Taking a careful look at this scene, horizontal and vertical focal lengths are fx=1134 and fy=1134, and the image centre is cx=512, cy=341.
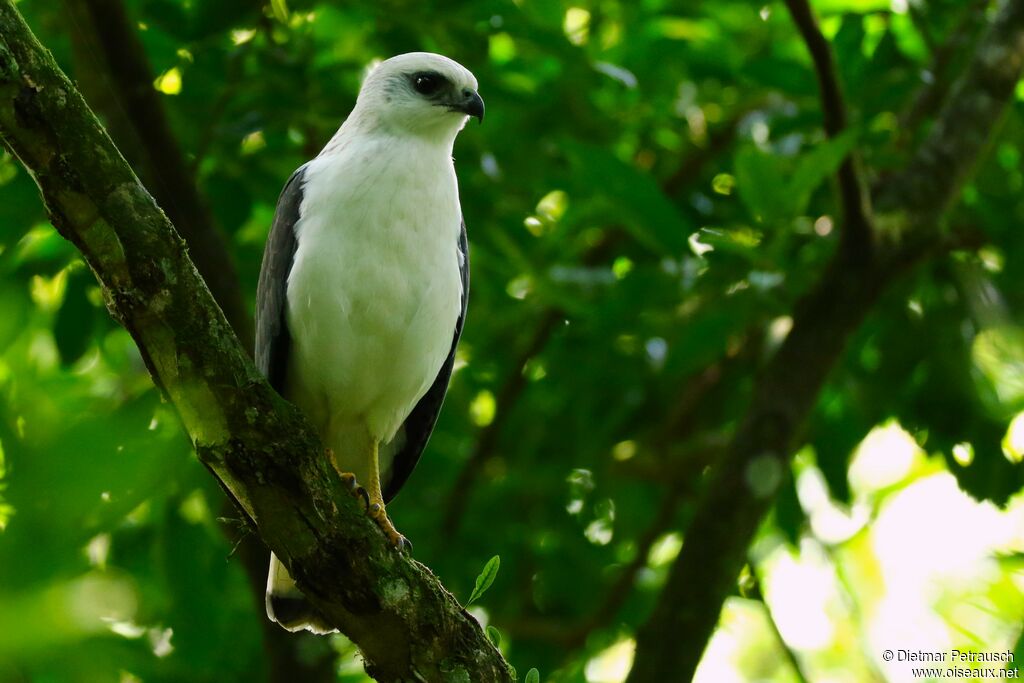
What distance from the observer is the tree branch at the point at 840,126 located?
16.0 ft

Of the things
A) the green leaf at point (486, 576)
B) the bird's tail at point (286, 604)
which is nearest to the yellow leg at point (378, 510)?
the green leaf at point (486, 576)

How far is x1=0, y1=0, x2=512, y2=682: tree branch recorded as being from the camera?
2.87 meters

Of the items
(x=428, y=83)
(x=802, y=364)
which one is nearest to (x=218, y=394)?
(x=428, y=83)

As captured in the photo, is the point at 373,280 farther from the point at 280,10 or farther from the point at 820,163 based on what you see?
the point at 820,163

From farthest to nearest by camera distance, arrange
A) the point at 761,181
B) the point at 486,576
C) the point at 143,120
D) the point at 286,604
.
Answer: the point at 143,120 → the point at 286,604 → the point at 761,181 → the point at 486,576

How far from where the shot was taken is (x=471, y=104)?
16.9ft

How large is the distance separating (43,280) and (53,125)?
274 cm

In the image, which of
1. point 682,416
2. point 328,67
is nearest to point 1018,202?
point 682,416

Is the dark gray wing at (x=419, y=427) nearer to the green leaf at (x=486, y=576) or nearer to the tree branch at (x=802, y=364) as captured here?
the tree branch at (x=802, y=364)

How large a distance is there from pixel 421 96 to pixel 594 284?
1333 millimetres

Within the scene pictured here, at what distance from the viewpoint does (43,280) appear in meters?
5.36

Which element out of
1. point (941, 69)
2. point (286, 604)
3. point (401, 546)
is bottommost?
point (286, 604)

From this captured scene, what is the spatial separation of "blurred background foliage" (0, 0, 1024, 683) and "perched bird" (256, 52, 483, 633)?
0.38m

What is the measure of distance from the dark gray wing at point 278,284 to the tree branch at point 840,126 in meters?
2.24
